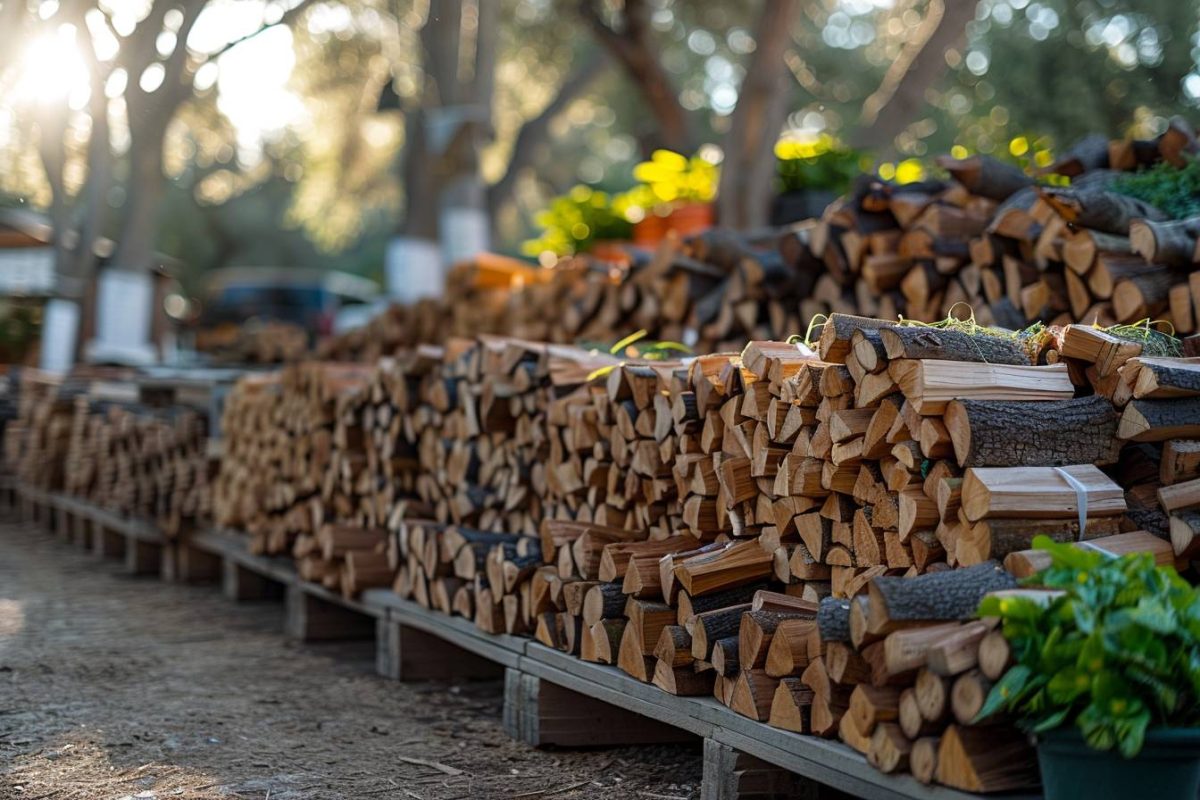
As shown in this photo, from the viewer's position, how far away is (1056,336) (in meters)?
3.76

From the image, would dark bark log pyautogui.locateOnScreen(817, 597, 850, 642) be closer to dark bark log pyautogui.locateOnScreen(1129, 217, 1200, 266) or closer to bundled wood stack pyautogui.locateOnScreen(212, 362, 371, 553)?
dark bark log pyautogui.locateOnScreen(1129, 217, 1200, 266)

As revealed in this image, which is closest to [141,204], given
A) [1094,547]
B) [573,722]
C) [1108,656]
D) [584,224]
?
[584,224]

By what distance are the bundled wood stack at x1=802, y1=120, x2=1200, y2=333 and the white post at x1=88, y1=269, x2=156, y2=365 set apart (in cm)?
1043

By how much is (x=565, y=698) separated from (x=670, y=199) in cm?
526

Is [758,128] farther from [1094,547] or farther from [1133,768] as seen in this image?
[1133,768]

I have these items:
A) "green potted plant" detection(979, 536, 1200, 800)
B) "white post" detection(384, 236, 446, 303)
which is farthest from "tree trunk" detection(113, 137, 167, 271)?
"green potted plant" detection(979, 536, 1200, 800)

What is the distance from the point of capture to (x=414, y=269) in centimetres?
1314

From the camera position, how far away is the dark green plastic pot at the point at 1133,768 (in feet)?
8.67

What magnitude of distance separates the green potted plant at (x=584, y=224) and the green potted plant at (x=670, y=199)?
0.11m

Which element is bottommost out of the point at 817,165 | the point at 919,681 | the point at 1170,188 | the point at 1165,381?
the point at 919,681

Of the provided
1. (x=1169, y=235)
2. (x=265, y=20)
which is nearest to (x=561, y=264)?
(x=1169, y=235)

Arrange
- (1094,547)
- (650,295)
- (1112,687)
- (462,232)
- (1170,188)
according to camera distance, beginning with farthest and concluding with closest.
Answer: (462,232)
(650,295)
(1170,188)
(1094,547)
(1112,687)

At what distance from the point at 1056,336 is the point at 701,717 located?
56.9 inches

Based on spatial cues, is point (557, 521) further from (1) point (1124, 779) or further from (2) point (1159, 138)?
(2) point (1159, 138)
